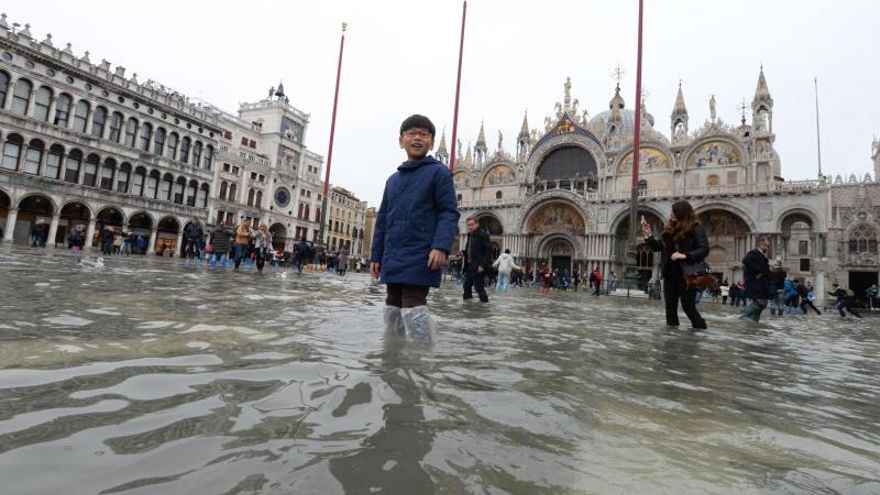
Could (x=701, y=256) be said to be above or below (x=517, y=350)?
above

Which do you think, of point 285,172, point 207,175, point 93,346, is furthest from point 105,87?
point 93,346

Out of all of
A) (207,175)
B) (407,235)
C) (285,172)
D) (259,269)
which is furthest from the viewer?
(285,172)

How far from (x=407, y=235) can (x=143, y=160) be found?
130 ft

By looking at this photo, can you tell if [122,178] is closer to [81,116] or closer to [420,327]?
[81,116]

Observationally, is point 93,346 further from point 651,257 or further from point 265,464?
point 651,257

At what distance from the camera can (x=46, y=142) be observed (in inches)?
1161

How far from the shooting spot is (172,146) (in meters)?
37.7

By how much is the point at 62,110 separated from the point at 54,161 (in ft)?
11.4

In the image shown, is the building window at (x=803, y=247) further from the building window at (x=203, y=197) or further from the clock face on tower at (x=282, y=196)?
the building window at (x=203, y=197)

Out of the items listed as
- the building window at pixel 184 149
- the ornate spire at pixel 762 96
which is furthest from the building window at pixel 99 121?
the ornate spire at pixel 762 96

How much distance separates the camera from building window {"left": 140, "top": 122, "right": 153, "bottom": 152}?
35469 mm

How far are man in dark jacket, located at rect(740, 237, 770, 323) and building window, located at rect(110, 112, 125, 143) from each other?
130 ft

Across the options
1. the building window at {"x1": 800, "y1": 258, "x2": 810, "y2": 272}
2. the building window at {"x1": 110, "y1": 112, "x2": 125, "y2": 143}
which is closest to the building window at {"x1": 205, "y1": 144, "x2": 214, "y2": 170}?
the building window at {"x1": 110, "y1": 112, "x2": 125, "y2": 143}

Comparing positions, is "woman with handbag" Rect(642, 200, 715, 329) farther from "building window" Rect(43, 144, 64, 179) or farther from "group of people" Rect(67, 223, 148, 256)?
"building window" Rect(43, 144, 64, 179)
